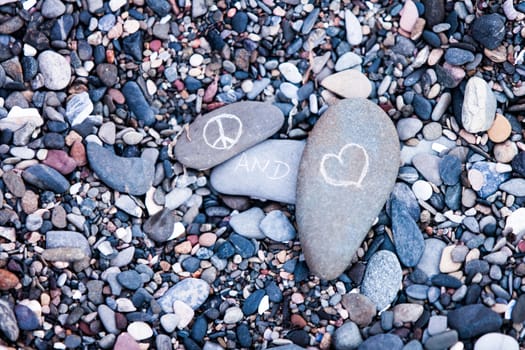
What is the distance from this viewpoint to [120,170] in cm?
254

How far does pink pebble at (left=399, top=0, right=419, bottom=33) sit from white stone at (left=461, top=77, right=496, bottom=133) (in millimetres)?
296

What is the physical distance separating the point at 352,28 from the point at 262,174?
0.61 metres

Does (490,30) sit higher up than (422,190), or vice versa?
(490,30)

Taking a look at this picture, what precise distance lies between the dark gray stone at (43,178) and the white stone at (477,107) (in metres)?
1.37

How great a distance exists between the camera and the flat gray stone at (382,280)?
2467 millimetres

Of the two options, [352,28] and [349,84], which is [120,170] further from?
[352,28]

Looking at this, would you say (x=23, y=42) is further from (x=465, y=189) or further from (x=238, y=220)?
(x=465, y=189)

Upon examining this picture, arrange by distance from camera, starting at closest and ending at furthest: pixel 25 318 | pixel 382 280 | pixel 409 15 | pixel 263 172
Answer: pixel 25 318
pixel 382 280
pixel 263 172
pixel 409 15

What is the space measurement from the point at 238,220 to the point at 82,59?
0.77 m

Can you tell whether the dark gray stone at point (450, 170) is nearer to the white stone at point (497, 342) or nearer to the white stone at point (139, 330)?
the white stone at point (497, 342)

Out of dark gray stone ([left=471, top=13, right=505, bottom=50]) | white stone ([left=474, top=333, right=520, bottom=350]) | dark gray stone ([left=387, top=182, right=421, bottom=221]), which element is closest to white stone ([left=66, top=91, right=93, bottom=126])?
dark gray stone ([left=387, top=182, right=421, bottom=221])

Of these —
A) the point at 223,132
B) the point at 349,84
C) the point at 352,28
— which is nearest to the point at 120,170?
the point at 223,132

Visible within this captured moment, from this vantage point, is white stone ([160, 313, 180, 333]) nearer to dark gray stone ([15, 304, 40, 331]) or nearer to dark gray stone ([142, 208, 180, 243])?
dark gray stone ([142, 208, 180, 243])

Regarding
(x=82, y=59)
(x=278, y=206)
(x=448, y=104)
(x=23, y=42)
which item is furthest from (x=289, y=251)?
(x=23, y=42)
